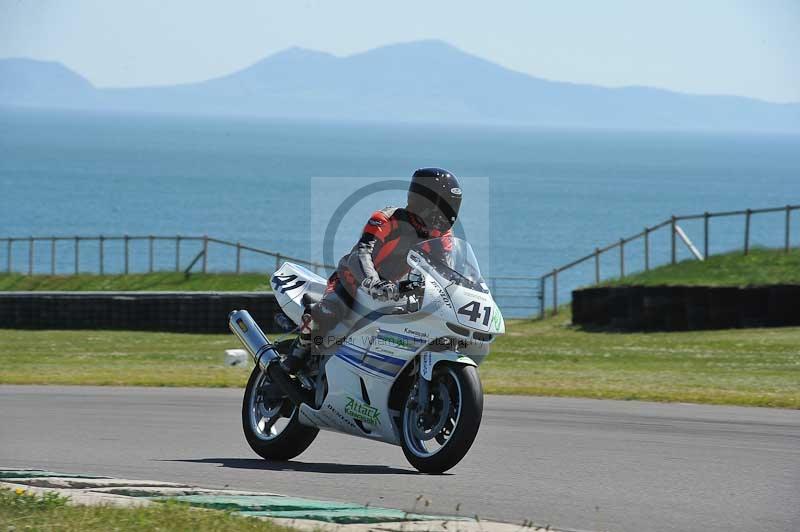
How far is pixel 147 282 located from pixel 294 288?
26133 mm

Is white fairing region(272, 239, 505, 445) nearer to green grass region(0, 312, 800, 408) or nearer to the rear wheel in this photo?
the rear wheel

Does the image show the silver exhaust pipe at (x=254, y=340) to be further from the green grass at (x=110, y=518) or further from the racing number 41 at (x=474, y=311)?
the green grass at (x=110, y=518)

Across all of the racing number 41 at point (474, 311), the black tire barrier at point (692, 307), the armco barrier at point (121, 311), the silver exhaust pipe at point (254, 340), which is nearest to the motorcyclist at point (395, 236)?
the racing number 41 at point (474, 311)

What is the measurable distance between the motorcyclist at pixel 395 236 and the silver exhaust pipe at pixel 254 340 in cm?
76

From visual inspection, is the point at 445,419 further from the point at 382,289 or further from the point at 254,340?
the point at 254,340

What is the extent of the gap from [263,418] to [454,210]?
2278mm

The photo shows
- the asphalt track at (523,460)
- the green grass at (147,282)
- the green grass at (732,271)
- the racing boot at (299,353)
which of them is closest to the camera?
the asphalt track at (523,460)

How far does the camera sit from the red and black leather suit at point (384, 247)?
8422mm

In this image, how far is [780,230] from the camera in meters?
122

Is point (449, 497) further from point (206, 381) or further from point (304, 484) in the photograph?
point (206, 381)

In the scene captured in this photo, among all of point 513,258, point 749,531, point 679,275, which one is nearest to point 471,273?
point 749,531

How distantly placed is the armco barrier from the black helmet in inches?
665

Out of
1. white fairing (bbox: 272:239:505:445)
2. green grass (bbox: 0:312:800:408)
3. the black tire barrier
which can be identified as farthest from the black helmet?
the black tire barrier

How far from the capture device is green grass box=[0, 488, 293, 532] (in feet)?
19.7
